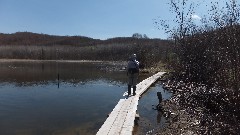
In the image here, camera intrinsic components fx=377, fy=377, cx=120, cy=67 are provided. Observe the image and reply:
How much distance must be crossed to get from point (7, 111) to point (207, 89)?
8251 mm

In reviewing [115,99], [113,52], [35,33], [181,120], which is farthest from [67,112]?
[35,33]

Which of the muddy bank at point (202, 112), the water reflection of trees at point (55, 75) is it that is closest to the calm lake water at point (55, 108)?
the muddy bank at point (202, 112)

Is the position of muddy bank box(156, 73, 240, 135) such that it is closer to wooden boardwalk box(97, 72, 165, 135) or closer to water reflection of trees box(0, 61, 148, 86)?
wooden boardwalk box(97, 72, 165, 135)

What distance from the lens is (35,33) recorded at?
139250 millimetres

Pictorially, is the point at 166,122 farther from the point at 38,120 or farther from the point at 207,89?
the point at 38,120

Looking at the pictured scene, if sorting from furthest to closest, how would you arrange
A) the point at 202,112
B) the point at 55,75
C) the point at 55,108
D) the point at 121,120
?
the point at 55,75
the point at 55,108
the point at 202,112
the point at 121,120

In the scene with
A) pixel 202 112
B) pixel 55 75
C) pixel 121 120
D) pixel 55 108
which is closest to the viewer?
pixel 121 120

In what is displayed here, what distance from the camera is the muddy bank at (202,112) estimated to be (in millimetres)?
9878

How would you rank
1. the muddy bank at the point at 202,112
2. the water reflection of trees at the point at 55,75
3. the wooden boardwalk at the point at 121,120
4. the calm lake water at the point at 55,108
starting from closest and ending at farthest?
the muddy bank at the point at 202,112, the wooden boardwalk at the point at 121,120, the calm lake water at the point at 55,108, the water reflection of trees at the point at 55,75

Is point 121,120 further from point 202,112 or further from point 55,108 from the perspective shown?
point 55,108

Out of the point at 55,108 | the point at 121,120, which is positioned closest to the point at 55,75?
the point at 55,108

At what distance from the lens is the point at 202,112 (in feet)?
43.1

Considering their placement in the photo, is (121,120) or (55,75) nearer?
(121,120)

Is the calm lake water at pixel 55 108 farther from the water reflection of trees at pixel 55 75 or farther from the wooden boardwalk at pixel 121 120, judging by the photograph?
the water reflection of trees at pixel 55 75
